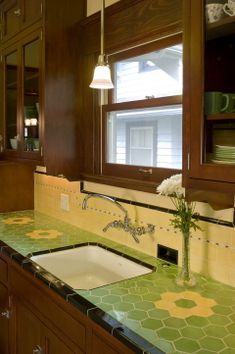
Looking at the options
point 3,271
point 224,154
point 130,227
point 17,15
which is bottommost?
point 3,271

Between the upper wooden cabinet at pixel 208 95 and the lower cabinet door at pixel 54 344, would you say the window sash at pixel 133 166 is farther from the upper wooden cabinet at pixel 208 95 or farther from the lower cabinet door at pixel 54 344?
the lower cabinet door at pixel 54 344

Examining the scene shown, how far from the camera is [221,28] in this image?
1.07m

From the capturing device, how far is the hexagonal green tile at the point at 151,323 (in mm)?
1089

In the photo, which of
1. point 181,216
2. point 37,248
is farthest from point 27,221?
point 181,216

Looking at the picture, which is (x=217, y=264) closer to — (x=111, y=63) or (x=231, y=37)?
(x=231, y=37)

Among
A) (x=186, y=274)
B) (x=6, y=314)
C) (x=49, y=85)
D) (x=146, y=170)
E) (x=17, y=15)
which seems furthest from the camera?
(x=17, y=15)

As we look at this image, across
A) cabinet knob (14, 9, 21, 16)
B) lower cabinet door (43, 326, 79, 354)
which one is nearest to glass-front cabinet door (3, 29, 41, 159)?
cabinet knob (14, 9, 21, 16)

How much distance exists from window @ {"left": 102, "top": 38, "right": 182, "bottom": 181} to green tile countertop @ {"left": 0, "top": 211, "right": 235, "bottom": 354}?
49cm

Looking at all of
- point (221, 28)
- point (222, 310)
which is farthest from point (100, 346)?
point (221, 28)

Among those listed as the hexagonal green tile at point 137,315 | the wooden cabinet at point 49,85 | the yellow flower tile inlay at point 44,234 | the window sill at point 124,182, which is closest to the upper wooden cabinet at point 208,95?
the hexagonal green tile at point 137,315

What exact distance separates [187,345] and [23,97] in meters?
1.83

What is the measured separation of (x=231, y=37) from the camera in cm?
111

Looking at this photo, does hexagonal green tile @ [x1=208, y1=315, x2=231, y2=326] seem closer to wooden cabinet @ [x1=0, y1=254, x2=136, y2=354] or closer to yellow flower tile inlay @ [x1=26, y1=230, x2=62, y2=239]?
wooden cabinet @ [x1=0, y1=254, x2=136, y2=354]

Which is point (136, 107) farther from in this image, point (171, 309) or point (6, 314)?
point (6, 314)
